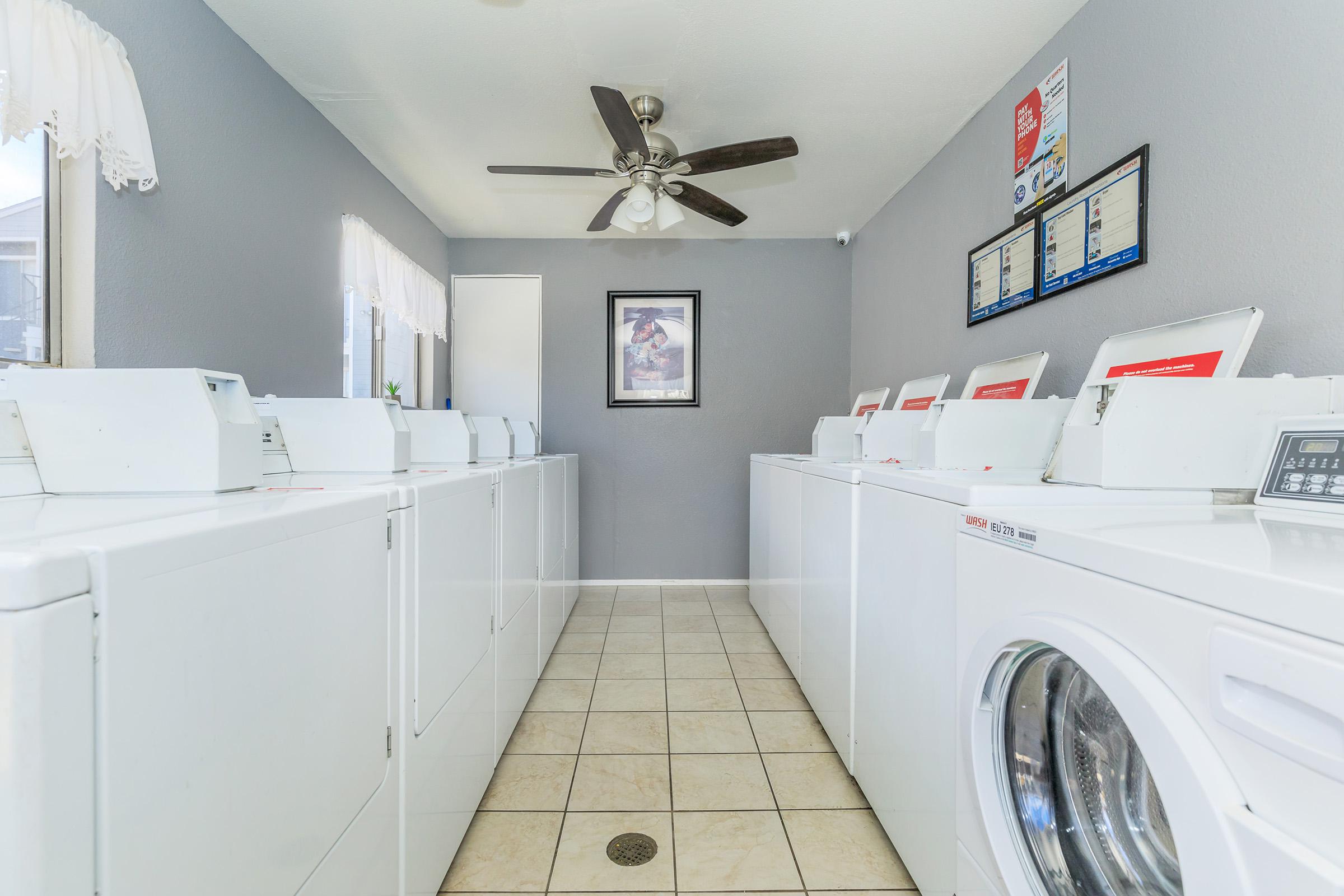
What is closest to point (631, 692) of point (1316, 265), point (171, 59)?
point (1316, 265)

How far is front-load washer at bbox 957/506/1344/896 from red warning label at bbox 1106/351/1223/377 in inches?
19.1

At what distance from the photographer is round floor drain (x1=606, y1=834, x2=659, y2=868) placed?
1.42m

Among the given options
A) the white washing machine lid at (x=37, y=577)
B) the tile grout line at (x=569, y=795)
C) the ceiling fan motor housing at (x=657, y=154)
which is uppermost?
the ceiling fan motor housing at (x=657, y=154)

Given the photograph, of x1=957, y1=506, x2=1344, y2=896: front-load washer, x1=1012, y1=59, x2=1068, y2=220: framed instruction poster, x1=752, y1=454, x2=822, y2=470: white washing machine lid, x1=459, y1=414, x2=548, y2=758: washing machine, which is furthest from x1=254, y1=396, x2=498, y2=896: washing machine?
x1=1012, y1=59, x2=1068, y2=220: framed instruction poster

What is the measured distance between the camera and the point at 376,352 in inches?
125

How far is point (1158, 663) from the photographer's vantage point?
→ 569 millimetres

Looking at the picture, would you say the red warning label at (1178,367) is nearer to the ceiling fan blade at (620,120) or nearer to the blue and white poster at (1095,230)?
the blue and white poster at (1095,230)

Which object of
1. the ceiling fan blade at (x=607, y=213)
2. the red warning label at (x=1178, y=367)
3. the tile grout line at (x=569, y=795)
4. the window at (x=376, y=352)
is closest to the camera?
the red warning label at (x=1178, y=367)

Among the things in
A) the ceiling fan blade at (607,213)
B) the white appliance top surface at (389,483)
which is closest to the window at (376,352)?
the ceiling fan blade at (607,213)

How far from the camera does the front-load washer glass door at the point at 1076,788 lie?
0.68 metres

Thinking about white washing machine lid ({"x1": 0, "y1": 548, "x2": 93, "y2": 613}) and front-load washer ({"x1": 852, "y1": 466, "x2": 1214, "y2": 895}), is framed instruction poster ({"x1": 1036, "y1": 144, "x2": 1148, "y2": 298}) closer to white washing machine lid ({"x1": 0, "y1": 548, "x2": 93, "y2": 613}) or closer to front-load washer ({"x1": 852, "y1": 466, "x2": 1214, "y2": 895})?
front-load washer ({"x1": 852, "y1": 466, "x2": 1214, "y2": 895})

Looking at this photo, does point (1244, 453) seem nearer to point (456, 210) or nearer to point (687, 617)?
point (687, 617)

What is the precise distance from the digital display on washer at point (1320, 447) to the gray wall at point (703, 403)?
307 centimetres

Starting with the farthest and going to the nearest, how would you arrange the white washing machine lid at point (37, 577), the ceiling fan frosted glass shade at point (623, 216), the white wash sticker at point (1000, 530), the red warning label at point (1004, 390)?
the ceiling fan frosted glass shade at point (623, 216) → the red warning label at point (1004, 390) → the white wash sticker at point (1000, 530) → the white washing machine lid at point (37, 577)
